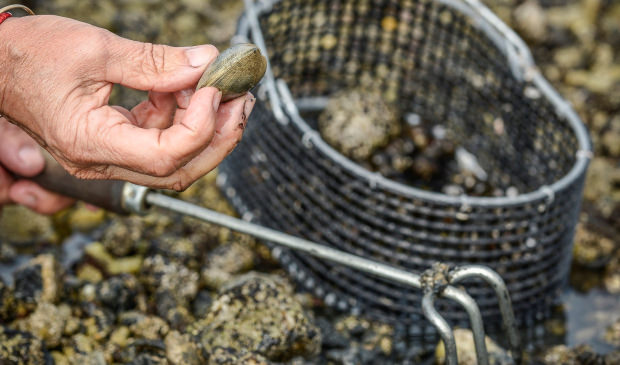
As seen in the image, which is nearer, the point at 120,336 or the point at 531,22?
the point at 120,336

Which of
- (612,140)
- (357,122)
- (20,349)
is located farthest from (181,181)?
(612,140)

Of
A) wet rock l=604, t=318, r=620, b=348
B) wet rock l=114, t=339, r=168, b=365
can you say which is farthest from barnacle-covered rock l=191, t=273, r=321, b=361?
wet rock l=604, t=318, r=620, b=348

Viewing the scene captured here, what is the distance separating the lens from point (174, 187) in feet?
6.61

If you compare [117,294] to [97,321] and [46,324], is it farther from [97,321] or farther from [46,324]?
[46,324]

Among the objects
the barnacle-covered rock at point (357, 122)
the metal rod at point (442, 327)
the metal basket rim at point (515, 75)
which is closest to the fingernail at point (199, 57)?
the metal basket rim at point (515, 75)

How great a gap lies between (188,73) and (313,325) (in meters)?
1.18

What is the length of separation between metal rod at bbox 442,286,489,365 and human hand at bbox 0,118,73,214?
1.63 m

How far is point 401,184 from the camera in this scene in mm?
3227

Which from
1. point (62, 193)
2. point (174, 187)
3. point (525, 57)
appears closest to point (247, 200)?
point (62, 193)

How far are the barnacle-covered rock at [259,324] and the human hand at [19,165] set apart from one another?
860 millimetres

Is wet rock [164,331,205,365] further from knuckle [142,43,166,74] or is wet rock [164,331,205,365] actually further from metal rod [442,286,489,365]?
knuckle [142,43,166,74]

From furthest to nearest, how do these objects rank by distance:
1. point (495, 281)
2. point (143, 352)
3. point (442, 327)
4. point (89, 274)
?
point (89, 274), point (143, 352), point (495, 281), point (442, 327)

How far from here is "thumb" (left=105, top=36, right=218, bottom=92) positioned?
73.2 inches

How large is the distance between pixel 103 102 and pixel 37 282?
1.21 metres
